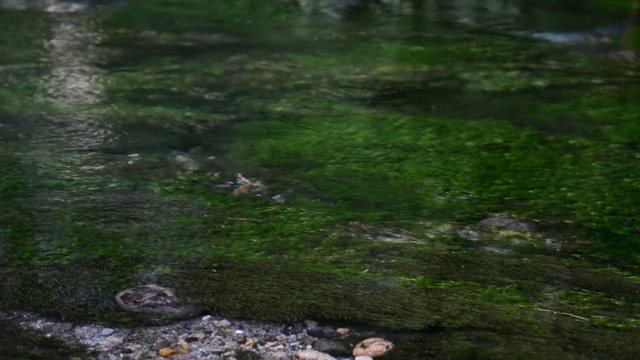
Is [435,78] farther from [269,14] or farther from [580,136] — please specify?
[269,14]

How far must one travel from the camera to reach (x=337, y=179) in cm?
389

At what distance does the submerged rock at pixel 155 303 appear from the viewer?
2.71m

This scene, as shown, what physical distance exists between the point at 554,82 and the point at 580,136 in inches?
45.1

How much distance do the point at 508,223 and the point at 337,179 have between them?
76cm

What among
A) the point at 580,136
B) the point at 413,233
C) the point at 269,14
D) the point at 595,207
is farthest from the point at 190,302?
the point at 269,14

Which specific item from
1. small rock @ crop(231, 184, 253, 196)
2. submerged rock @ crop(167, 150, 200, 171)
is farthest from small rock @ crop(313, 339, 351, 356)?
submerged rock @ crop(167, 150, 200, 171)

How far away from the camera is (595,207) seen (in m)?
3.58

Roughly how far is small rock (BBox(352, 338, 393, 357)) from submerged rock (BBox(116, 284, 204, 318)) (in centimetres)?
48

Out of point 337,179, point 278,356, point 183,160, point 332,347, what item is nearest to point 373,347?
point 332,347

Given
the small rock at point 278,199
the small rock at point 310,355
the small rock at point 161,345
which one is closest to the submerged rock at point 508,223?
the small rock at point 278,199

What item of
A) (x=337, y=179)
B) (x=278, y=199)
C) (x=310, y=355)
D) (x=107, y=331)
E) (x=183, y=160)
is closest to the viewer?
(x=310, y=355)

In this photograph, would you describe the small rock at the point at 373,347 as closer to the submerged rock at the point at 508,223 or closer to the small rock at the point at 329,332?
the small rock at the point at 329,332

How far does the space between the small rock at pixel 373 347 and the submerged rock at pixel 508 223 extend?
1.00 meters

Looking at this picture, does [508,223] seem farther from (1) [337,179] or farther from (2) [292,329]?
(2) [292,329]
